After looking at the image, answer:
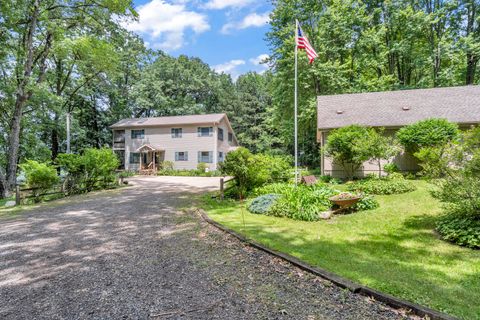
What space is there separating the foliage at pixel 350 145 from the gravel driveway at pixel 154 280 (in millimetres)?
8231

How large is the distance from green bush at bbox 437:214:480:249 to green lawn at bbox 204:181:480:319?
204 mm

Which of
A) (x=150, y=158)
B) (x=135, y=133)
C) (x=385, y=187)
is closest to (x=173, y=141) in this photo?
(x=150, y=158)

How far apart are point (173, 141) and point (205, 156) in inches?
161

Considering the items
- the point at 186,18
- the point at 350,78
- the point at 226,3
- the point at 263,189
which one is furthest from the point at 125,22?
the point at 350,78

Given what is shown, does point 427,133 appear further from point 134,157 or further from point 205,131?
point 134,157

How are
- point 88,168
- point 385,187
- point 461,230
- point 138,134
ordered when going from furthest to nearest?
point 138,134 < point 88,168 < point 385,187 < point 461,230

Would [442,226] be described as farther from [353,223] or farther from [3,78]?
[3,78]

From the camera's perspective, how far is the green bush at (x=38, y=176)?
11.1 metres

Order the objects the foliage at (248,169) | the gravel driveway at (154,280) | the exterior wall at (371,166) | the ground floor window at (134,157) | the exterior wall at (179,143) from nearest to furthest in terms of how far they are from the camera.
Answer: the gravel driveway at (154,280) < the foliage at (248,169) < the exterior wall at (371,166) < the exterior wall at (179,143) < the ground floor window at (134,157)

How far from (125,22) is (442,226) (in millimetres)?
20061

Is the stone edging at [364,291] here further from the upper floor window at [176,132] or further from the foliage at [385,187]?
the upper floor window at [176,132]

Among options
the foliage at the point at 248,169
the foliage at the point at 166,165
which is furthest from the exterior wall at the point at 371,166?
the foliage at the point at 166,165

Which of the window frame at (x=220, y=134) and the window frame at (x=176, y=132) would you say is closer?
the window frame at (x=220, y=134)

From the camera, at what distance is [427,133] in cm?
1181
